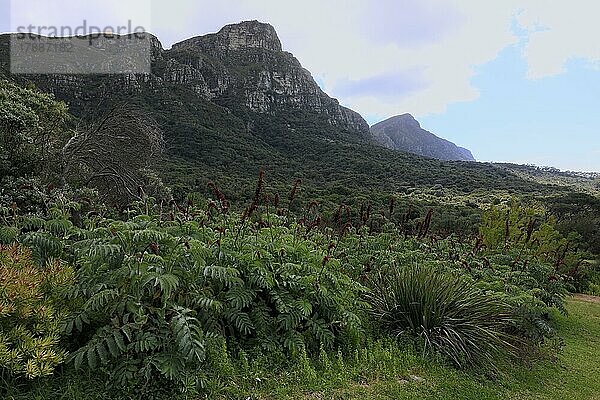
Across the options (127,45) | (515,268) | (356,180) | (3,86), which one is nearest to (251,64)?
(127,45)

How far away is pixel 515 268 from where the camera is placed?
723 centimetres

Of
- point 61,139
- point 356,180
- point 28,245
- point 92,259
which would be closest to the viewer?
point 92,259

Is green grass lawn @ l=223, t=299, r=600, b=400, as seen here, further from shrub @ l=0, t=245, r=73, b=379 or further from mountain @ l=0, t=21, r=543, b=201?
mountain @ l=0, t=21, r=543, b=201

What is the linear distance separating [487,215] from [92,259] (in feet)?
37.5

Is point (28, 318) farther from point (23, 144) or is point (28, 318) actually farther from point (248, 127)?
point (248, 127)

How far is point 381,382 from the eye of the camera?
4.38 m

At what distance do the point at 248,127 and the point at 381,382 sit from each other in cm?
6338

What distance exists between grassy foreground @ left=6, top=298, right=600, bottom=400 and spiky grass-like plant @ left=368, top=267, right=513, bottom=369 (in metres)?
0.28

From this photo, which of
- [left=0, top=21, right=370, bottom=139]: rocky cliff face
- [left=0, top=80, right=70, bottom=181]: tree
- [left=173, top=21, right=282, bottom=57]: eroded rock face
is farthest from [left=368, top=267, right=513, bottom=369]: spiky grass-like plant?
[left=173, top=21, right=282, bottom=57]: eroded rock face

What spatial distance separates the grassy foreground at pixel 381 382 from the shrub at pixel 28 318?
33cm

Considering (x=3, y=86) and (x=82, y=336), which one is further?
(x=3, y=86)

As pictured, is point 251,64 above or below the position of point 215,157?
above

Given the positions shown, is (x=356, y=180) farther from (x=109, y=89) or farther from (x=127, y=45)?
(x=127, y=45)

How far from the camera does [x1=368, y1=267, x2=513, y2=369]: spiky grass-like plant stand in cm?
527
